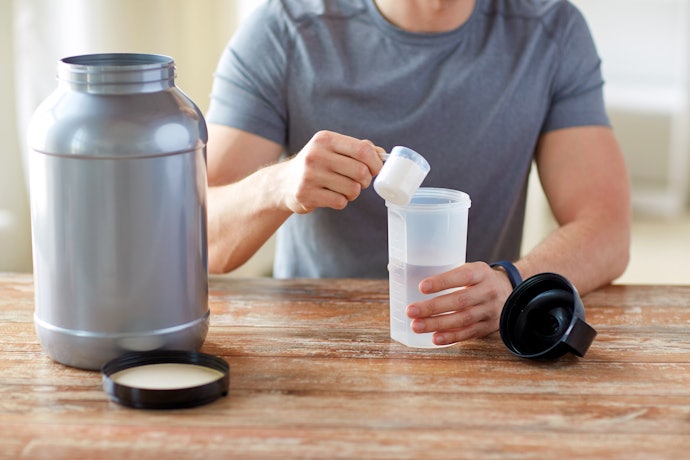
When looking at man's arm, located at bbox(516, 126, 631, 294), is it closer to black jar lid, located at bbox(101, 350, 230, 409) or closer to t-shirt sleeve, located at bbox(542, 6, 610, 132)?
t-shirt sleeve, located at bbox(542, 6, 610, 132)

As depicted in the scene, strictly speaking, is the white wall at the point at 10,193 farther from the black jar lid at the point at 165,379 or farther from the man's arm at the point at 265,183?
the black jar lid at the point at 165,379

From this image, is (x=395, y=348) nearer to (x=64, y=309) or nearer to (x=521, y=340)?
(x=521, y=340)

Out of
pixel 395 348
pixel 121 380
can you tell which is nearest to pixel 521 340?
pixel 395 348

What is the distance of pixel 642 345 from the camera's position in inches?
46.3

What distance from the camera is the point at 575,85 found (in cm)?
177

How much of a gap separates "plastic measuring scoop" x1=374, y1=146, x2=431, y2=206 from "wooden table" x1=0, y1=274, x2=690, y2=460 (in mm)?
208

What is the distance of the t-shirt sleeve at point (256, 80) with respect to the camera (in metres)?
1.69

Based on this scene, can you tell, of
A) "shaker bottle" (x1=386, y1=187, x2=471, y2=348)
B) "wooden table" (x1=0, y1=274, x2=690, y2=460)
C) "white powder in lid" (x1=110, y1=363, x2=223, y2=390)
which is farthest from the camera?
"shaker bottle" (x1=386, y1=187, x2=471, y2=348)

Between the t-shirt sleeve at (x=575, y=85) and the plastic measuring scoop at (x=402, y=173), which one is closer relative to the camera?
the plastic measuring scoop at (x=402, y=173)

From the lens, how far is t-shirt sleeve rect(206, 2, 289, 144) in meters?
1.69

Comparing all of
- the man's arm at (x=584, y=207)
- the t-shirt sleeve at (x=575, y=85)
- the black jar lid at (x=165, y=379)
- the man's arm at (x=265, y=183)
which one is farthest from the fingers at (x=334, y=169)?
the t-shirt sleeve at (x=575, y=85)

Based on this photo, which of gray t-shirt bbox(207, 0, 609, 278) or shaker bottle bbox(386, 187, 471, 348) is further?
gray t-shirt bbox(207, 0, 609, 278)

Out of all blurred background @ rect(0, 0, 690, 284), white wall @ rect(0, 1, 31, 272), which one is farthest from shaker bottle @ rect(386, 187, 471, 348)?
white wall @ rect(0, 1, 31, 272)

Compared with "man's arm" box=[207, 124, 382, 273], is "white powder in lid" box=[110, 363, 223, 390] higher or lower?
lower
